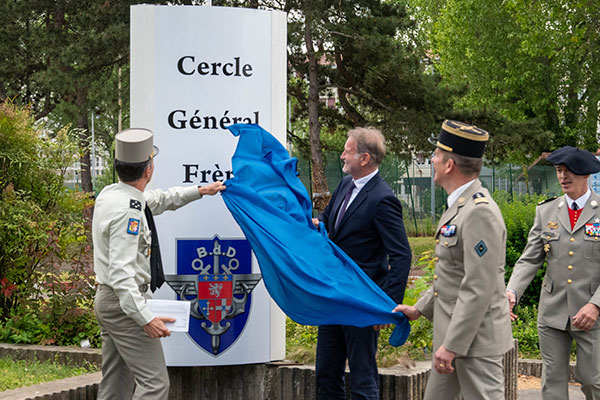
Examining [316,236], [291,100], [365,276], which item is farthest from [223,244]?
[291,100]

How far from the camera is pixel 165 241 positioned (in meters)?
5.98

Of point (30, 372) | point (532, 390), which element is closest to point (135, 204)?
point (30, 372)

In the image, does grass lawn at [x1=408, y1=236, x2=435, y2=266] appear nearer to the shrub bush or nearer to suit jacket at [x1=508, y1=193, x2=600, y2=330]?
the shrub bush

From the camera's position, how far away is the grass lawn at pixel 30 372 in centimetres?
597

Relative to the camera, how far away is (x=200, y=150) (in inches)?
237

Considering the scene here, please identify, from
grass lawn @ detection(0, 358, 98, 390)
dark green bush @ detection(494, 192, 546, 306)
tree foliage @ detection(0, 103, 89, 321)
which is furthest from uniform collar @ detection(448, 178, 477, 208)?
dark green bush @ detection(494, 192, 546, 306)

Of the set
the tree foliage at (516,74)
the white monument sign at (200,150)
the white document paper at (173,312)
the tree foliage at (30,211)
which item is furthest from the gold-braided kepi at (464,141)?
the tree foliage at (516,74)

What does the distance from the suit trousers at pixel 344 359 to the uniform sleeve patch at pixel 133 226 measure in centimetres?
148

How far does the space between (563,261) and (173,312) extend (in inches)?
110

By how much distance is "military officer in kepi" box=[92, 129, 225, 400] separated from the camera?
4.61m

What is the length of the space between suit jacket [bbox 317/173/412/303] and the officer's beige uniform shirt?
134 centimetres

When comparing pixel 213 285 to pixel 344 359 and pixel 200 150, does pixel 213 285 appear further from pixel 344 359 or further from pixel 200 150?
pixel 344 359

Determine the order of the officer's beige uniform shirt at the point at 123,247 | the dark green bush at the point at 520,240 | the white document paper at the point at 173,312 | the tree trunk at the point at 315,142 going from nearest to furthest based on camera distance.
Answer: the officer's beige uniform shirt at the point at 123,247
the white document paper at the point at 173,312
the dark green bush at the point at 520,240
the tree trunk at the point at 315,142

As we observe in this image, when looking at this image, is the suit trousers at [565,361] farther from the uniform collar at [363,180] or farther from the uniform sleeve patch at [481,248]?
the uniform sleeve patch at [481,248]
